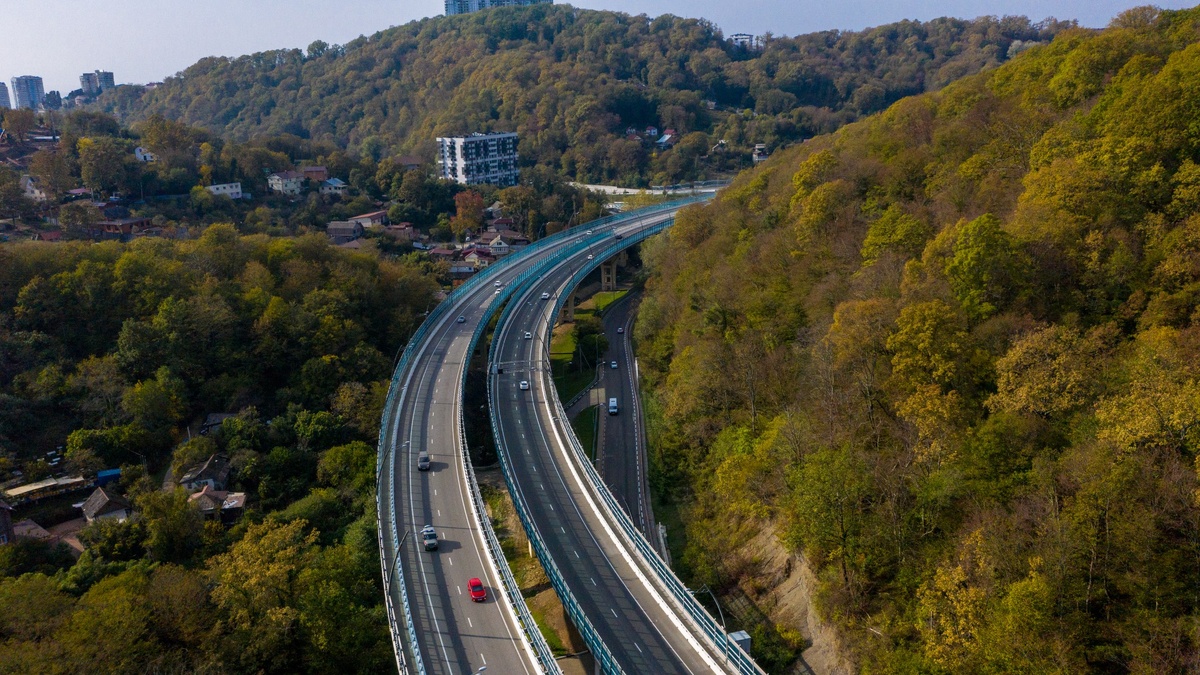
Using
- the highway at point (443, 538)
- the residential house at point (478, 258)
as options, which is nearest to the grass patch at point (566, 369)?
the highway at point (443, 538)

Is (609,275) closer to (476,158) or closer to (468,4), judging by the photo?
(476,158)

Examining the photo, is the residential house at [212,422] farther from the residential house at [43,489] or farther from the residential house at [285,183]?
the residential house at [285,183]

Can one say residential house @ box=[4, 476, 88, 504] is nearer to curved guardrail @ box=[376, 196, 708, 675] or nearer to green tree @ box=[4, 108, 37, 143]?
curved guardrail @ box=[376, 196, 708, 675]

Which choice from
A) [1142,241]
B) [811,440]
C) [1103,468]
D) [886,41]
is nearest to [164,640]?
[811,440]

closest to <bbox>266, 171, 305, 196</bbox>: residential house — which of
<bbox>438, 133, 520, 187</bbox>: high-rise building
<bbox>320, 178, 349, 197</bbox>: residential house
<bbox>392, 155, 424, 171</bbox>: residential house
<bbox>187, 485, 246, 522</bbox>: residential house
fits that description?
<bbox>320, 178, 349, 197</bbox>: residential house

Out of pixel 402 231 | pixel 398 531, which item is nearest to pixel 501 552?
pixel 398 531

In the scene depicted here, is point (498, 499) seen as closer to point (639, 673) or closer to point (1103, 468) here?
point (639, 673)

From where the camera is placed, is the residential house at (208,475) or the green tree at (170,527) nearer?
the green tree at (170,527)
